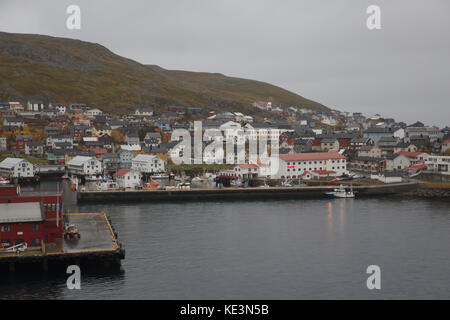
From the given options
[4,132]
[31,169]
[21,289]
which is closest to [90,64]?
[4,132]

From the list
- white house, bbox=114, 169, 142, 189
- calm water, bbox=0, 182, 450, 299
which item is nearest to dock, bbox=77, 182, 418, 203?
white house, bbox=114, 169, 142, 189

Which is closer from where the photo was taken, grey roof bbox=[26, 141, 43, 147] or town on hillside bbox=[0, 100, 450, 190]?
town on hillside bbox=[0, 100, 450, 190]

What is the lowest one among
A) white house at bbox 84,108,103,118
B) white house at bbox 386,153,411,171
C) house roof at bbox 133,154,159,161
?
white house at bbox 386,153,411,171

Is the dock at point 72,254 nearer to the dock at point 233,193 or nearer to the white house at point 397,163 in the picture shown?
the dock at point 233,193

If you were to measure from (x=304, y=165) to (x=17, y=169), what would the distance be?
31407 mm

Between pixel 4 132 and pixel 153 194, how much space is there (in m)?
37.6

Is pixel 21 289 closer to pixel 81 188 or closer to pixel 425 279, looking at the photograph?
pixel 425 279

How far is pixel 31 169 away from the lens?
5766 centimetres

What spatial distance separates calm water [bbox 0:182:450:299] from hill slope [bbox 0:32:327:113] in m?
72.7

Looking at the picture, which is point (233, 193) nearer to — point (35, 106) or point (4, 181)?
point (4, 181)

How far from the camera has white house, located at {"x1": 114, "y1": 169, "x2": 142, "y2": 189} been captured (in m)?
51.7

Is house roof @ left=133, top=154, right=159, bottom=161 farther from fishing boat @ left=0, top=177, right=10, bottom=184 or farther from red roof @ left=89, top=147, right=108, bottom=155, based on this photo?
fishing boat @ left=0, top=177, right=10, bottom=184

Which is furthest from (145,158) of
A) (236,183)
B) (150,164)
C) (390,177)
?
(390,177)
